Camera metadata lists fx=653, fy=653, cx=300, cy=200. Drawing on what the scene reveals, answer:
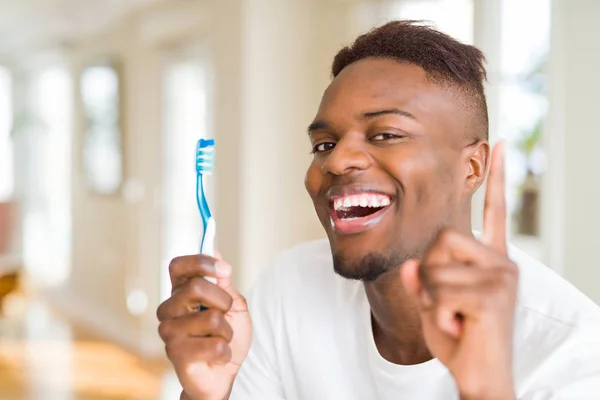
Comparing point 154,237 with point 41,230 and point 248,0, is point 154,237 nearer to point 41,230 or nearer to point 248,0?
point 248,0

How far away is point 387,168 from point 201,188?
330 mm

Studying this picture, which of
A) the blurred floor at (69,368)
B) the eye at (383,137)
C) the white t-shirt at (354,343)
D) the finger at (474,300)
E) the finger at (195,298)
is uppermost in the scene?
the eye at (383,137)

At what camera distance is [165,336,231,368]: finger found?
3.03ft

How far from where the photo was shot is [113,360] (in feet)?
15.5

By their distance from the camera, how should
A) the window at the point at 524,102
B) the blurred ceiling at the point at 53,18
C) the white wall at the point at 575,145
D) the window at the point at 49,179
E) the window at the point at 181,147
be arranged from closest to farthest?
the white wall at the point at 575,145 → the window at the point at 524,102 → the window at the point at 181,147 → the blurred ceiling at the point at 53,18 → the window at the point at 49,179

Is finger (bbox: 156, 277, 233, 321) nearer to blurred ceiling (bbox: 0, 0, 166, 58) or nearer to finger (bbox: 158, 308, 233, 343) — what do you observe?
finger (bbox: 158, 308, 233, 343)

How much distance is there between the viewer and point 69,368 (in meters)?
4.49

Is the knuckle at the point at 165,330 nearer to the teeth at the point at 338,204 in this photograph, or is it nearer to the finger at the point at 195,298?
the finger at the point at 195,298

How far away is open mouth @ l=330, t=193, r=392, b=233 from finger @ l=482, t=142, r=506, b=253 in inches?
11.0

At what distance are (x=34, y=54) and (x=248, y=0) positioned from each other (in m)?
4.90

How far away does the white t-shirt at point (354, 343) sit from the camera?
0.96m

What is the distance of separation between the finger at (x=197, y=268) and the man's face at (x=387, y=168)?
27 cm

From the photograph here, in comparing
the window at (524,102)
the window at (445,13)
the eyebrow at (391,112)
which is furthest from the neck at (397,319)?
the window at (445,13)

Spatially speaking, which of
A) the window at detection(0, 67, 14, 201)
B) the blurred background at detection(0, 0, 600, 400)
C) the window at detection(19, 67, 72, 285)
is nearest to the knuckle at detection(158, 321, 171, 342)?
the blurred background at detection(0, 0, 600, 400)
